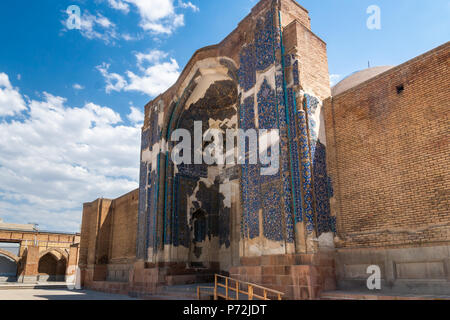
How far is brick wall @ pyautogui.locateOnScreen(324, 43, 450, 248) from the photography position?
18.6 feet

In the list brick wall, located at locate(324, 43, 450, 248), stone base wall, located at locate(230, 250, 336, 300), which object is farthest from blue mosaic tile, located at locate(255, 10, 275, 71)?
stone base wall, located at locate(230, 250, 336, 300)

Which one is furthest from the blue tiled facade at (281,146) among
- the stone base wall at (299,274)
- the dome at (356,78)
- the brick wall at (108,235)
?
the brick wall at (108,235)

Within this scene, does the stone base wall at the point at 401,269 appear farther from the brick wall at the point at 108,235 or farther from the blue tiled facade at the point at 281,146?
the brick wall at the point at 108,235

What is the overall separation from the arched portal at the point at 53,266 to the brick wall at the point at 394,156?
25.4 m

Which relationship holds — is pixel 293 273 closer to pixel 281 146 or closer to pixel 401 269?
pixel 401 269

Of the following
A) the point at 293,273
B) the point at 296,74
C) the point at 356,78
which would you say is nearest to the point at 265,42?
the point at 296,74

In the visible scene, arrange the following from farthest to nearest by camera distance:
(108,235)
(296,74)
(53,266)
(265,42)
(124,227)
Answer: (53,266)
(108,235)
(124,227)
(265,42)
(296,74)

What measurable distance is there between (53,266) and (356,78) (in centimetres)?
2580

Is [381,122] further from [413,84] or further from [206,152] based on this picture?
[206,152]

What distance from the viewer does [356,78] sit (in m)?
11.3

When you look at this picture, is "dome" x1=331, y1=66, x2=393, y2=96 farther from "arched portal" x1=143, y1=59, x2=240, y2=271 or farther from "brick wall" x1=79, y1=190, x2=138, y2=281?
"brick wall" x1=79, y1=190, x2=138, y2=281

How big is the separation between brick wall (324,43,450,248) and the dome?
4100mm

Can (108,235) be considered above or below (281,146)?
below

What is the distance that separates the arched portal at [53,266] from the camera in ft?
87.9
